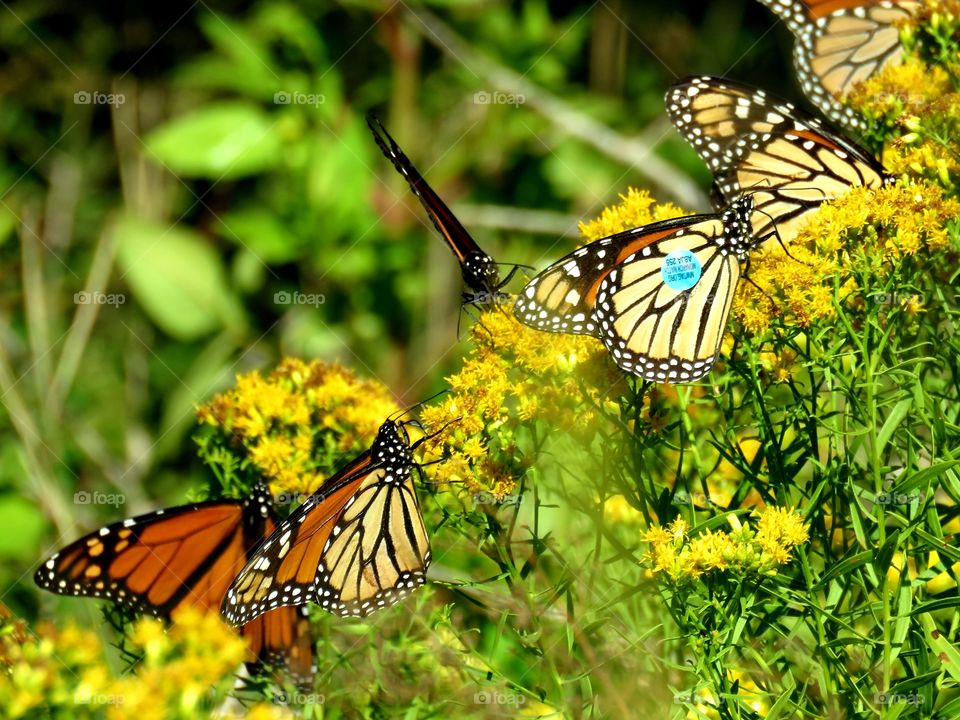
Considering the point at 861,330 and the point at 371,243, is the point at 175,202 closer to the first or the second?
the point at 371,243

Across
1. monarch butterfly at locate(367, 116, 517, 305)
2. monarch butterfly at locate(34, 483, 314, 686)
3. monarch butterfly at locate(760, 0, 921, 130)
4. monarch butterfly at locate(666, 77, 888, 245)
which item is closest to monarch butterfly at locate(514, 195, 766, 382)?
monarch butterfly at locate(666, 77, 888, 245)

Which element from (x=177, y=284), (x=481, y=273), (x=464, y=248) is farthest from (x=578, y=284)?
(x=177, y=284)

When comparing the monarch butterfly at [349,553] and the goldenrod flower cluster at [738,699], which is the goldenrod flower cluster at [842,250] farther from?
Answer: the monarch butterfly at [349,553]

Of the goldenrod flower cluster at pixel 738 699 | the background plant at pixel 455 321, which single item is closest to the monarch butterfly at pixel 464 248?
the background plant at pixel 455 321

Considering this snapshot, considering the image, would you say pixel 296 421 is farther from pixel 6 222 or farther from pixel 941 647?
pixel 6 222

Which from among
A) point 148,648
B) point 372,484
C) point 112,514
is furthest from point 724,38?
point 148,648

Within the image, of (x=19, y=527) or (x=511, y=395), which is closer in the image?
(x=511, y=395)
